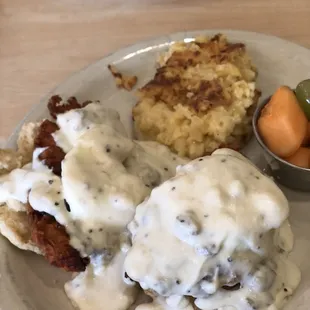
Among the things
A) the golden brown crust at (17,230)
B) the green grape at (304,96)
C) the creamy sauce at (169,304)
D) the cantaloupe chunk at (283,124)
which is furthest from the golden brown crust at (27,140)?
the green grape at (304,96)

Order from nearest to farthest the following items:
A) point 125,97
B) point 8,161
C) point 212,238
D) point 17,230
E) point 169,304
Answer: point 212,238 < point 169,304 < point 17,230 < point 8,161 < point 125,97

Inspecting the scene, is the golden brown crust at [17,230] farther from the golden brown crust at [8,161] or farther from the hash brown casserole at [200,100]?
the hash brown casserole at [200,100]

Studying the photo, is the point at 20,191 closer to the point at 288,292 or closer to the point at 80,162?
the point at 80,162

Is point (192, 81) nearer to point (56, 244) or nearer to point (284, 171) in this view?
point (284, 171)

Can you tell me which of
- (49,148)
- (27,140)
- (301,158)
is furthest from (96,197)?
(301,158)

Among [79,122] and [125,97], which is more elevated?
[79,122]

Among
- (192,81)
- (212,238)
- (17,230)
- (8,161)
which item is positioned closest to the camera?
(212,238)

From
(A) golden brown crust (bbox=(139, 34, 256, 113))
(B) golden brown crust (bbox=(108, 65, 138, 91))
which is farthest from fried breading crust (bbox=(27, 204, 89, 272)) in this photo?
(B) golden brown crust (bbox=(108, 65, 138, 91))
